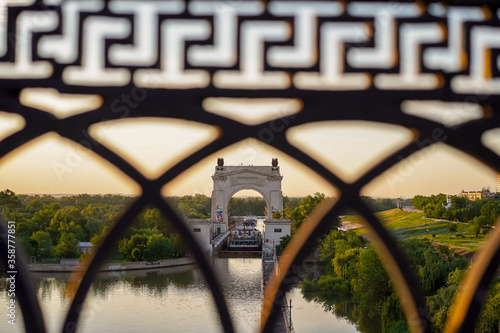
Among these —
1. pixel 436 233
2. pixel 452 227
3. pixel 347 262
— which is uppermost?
pixel 452 227

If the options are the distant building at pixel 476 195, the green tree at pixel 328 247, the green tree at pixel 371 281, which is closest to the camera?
the distant building at pixel 476 195

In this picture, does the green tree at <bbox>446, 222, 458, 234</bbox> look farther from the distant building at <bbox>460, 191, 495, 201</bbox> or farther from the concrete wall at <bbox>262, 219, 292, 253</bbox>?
the concrete wall at <bbox>262, 219, 292, 253</bbox>

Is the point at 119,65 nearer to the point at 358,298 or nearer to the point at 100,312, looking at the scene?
the point at 100,312

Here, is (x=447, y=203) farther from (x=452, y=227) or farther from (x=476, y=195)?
(x=476, y=195)

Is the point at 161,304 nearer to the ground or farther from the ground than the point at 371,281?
nearer to the ground

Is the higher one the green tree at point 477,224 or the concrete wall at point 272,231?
the green tree at point 477,224

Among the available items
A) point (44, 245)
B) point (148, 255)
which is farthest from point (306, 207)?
point (44, 245)

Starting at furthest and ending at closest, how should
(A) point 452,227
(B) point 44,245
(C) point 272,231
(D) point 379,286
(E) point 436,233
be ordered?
(C) point 272,231 < (E) point 436,233 < (D) point 379,286 < (A) point 452,227 < (B) point 44,245

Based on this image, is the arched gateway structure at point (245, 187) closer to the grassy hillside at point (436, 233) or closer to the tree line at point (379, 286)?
the tree line at point (379, 286)

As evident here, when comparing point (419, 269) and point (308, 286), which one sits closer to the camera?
point (419, 269)

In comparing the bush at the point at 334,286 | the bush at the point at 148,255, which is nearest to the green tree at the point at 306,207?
the bush at the point at 334,286
